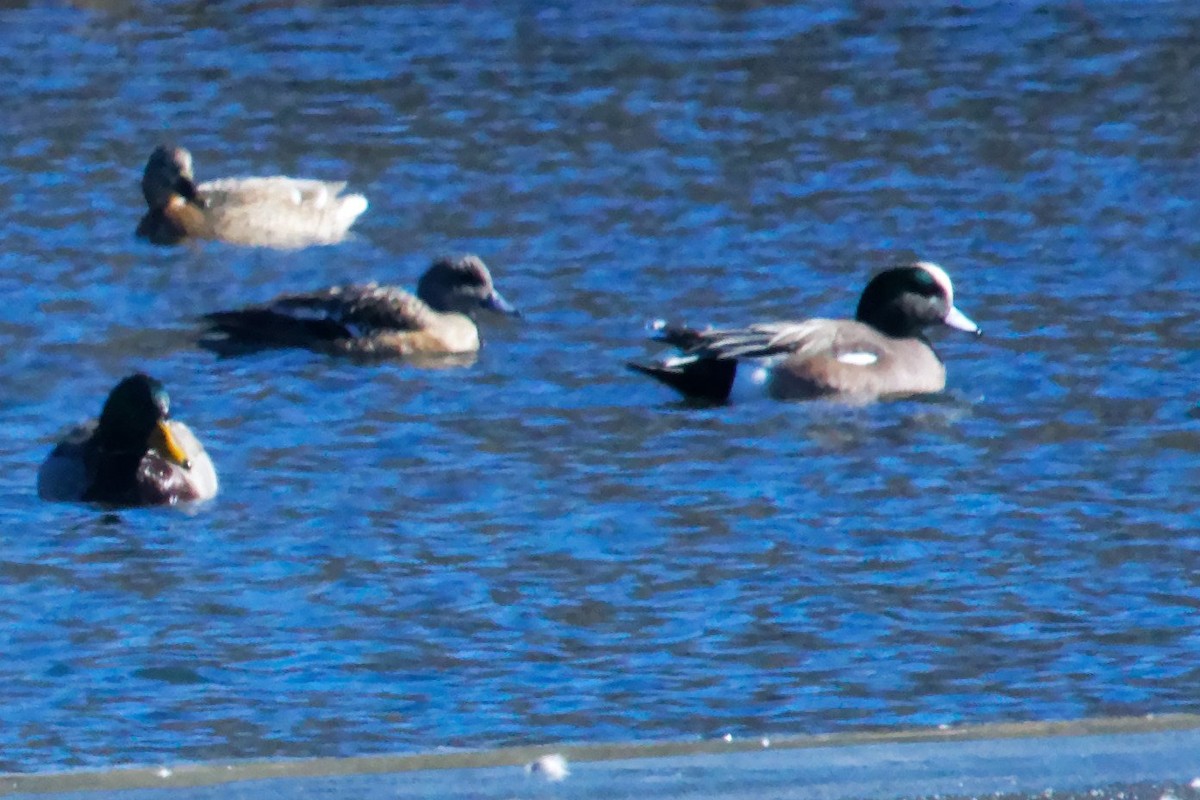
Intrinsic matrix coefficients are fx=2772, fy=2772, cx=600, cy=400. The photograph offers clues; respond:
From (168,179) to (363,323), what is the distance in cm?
366

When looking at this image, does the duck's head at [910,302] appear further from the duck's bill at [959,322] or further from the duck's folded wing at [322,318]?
the duck's folded wing at [322,318]

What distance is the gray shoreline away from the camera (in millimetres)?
4801

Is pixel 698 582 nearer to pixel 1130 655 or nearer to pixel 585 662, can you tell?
pixel 585 662

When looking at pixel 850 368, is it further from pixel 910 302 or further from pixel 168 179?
pixel 168 179

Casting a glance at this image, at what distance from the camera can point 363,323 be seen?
13078 mm

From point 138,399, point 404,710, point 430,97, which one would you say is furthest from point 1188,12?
point 404,710

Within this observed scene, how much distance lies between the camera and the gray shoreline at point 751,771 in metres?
4.80

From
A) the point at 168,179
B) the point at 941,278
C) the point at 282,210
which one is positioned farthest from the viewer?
the point at 168,179

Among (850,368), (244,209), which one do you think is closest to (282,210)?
(244,209)

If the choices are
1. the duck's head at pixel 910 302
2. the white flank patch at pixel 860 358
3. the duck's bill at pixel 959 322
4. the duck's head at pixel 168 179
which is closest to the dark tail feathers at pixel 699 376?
the white flank patch at pixel 860 358

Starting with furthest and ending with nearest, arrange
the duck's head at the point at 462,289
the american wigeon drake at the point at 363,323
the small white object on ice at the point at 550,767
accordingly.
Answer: the duck's head at the point at 462,289 < the american wigeon drake at the point at 363,323 < the small white object on ice at the point at 550,767

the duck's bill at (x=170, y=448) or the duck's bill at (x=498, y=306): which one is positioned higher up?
the duck's bill at (x=170, y=448)

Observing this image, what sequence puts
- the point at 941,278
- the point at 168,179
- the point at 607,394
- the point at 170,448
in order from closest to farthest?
the point at 170,448
the point at 607,394
the point at 941,278
the point at 168,179

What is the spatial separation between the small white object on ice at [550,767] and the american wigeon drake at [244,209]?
10.7m
